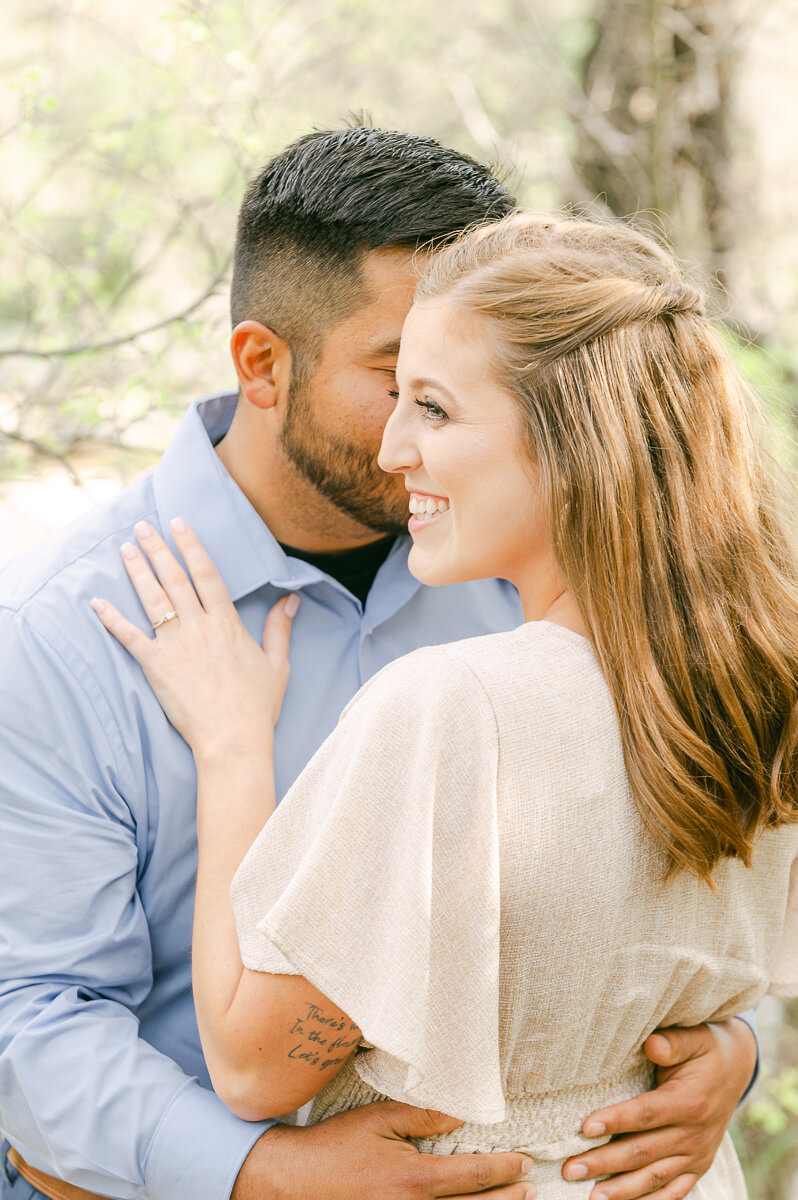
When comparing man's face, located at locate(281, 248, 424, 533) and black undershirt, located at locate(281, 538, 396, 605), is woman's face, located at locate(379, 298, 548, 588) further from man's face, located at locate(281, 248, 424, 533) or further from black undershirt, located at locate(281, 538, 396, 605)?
black undershirt, located at locate(281, 538, 396, 605)

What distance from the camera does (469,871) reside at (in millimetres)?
1178

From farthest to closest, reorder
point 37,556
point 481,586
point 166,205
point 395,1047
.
Result: 1. point 166,205
2. point 481,586
3. point 37,556
4. point 395,1047

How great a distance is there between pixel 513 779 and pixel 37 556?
1.03m

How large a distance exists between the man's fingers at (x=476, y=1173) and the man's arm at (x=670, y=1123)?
0.26 feet

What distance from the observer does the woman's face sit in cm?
136

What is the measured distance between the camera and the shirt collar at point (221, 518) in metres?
1.93

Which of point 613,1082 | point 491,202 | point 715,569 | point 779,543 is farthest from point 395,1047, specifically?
point 491,202

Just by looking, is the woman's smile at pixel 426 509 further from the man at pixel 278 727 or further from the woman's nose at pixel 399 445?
the man at pixel 278 727

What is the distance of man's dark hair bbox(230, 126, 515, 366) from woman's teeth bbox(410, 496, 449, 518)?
0.58 meters

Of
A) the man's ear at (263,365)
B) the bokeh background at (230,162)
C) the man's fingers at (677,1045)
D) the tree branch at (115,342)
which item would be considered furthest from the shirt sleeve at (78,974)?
the tree branch at (115,342)

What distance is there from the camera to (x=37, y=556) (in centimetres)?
185

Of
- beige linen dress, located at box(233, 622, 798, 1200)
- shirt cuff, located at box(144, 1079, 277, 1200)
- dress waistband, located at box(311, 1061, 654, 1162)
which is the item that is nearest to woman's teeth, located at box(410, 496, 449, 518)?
beige linen dress, located at box(233, 622, 798, 1200)

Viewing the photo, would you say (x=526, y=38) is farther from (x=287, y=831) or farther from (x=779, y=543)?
(x=287, y=831)

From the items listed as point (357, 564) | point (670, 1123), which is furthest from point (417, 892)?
point (357, 564)
